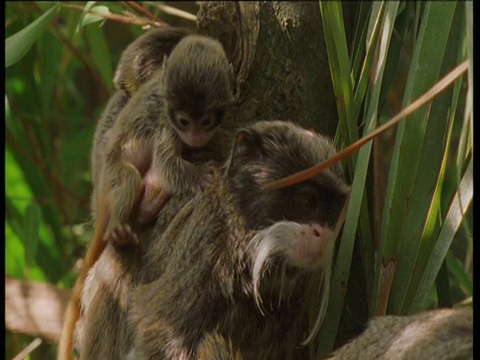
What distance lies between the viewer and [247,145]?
240 cm

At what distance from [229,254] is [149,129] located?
56 centimetres

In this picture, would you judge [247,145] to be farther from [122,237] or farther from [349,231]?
[122,237]

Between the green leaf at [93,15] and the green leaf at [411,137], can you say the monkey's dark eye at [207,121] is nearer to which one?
the green leaf at [411,137]

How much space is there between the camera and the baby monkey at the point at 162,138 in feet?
8.55

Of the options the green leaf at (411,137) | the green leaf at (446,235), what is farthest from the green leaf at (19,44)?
the green leaf at (446,235)

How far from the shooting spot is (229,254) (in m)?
2.39

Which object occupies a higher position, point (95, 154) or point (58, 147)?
point (95, 154)

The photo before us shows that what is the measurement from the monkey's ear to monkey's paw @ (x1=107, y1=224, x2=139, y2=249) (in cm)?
40

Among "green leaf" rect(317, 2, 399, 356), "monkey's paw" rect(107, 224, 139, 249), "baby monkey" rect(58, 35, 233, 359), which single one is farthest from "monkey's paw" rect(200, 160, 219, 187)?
"green leaf" rect(317, 2, 399, 356)

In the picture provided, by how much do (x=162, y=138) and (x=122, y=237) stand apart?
0.32 meters

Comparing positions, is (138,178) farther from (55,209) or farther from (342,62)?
(55,209)

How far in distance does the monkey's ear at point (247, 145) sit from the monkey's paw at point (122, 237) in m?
0.40

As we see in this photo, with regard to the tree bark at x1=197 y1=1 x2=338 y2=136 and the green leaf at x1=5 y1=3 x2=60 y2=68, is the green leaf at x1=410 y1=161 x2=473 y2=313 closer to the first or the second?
the tree bark at x1=197 y1=1 x2=338 y2=136
